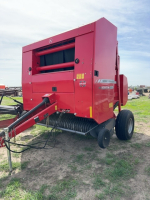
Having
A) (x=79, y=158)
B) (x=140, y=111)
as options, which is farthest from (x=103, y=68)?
(x=140, y=111)

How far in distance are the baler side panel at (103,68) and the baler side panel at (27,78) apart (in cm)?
194

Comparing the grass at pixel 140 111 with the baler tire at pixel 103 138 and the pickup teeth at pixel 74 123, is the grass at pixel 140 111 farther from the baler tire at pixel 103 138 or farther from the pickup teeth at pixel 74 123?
the baler tire at pixel 103 138

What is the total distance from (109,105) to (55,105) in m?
1.30

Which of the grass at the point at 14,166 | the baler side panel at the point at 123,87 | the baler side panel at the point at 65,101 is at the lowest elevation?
the grass at the point at 14,166

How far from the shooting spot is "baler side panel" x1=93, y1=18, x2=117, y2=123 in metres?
3.03

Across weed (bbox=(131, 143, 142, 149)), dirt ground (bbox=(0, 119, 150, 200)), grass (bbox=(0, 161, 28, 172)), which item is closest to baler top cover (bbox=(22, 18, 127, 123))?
dirt ground (bbox=(0, 119, 150, 200))

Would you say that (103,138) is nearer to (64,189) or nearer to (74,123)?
(74,123)

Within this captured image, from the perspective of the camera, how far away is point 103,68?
3.28 meters

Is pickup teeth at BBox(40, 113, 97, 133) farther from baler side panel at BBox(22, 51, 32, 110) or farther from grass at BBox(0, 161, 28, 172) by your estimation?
grass at BBox(0, 161, 28, 172)

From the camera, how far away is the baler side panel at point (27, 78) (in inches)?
160

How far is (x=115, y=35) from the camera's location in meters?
3.69

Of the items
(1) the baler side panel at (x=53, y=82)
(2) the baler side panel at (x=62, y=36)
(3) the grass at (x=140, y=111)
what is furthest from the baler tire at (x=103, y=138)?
(3) the grass at (x=140, y=111)

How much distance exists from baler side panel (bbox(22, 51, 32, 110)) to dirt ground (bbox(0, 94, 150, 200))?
1.21 metres

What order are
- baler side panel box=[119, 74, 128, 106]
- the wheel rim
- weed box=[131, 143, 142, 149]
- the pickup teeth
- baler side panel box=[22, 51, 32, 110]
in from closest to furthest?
the pickup teeth, weed box=[131, 143, 142, 149], baler side panel box=[22, 51, 32, 110], the wheel rim, baler side panel box=[119, 74, 128, 106]
